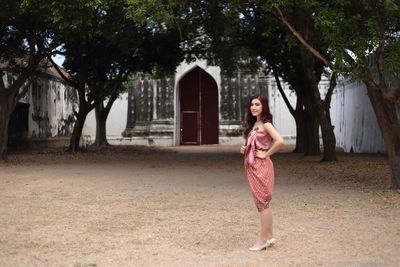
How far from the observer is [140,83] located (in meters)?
35.8

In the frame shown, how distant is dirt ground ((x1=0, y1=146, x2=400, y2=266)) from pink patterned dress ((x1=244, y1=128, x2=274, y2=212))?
0.57 metres

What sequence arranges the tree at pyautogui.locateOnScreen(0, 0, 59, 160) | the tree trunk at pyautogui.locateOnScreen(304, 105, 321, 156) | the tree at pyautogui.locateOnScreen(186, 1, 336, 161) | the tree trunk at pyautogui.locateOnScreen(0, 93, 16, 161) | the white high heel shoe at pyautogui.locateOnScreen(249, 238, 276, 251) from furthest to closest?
1. the tree trunk at pyautogui.locateOnScreen(304, 105, 321, 156)
2. the tree trunk at pyautogui.locateOnScreen(0, 93, 16, 161)
3. the tree at pyautogui.locateOnScreen(186, 1, 336, 161)
4. the tree at pyautogui.locateOnScreen(0, 0, 59, 160)
5. the white high heel shoe at pyautogui.locateOnScreen(249, 238, 276, 251)

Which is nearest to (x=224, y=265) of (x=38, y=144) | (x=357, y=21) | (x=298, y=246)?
(x=298, y=246)

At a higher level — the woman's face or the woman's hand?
the woman's face

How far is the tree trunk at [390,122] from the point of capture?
9.54 metres

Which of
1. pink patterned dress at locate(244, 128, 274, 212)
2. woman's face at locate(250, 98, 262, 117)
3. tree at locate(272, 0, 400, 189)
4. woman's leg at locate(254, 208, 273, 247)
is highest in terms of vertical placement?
tree at locate(272, 0, 400, 189)

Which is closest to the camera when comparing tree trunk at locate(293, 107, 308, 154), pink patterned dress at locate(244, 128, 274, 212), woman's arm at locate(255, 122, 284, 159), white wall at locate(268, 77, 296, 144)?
woman's arm at locate(255, 122, 284, 159)

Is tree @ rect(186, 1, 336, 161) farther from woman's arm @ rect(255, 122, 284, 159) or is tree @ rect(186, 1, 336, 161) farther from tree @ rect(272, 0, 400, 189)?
woman's arm @ rect(255, 122, 284, 159)

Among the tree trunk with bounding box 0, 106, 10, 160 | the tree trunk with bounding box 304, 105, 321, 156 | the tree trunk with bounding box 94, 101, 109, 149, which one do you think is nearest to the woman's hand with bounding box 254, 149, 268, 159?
the tree trunk with bounding box 0, 106, 10, 160

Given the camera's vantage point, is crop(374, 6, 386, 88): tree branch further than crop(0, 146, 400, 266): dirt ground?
Yes

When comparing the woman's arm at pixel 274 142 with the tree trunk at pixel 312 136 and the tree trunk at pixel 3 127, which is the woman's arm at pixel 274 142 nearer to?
the tree trunk at pixel 3 127

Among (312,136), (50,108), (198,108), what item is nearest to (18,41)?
(50,108)

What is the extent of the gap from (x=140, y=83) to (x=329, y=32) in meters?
27.3

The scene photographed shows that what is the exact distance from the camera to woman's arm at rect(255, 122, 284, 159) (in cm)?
471
